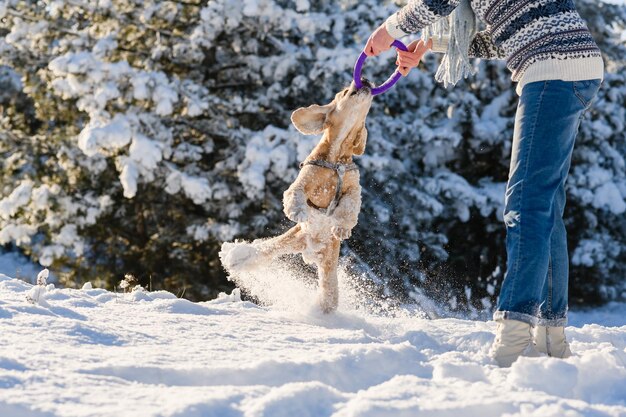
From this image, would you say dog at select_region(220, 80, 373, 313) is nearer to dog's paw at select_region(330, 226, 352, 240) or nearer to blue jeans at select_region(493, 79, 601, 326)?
dog's paw at select_region(330, 226, 352, 240)

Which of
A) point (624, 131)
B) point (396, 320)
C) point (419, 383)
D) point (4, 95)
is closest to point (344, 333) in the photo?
point (396, 320)

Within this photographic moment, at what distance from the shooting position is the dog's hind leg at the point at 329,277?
3.80m

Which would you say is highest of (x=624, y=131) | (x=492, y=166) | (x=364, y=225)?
(x=624, y=131)

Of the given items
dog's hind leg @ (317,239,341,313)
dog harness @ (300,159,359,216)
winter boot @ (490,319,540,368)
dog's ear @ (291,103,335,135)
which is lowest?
winter boot @ (490,319,540,368)

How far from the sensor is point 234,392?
1895 mm

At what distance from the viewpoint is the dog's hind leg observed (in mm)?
3803

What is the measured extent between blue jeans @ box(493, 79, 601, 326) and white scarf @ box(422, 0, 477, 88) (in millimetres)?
418

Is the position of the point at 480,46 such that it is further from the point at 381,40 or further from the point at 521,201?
the point at 521,201

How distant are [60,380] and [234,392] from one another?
1.53 ft

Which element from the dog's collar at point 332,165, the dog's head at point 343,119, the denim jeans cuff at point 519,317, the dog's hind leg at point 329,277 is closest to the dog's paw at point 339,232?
the dog's hind leg at point 329,277

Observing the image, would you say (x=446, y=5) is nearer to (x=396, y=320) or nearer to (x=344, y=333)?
(x=344, y=333)

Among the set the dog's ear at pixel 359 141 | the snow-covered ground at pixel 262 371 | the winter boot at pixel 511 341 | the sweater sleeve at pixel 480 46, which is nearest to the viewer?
the snow-covered ground at pixel 262 371

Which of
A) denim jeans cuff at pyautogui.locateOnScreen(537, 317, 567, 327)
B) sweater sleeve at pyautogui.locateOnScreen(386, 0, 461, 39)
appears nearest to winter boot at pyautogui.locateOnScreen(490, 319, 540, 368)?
denim jeans cuff at pyautogui.locateOnScreen(537, 317, 567, 327)

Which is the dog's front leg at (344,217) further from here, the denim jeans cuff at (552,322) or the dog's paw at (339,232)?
the denim jeans cuff at (552,322)
